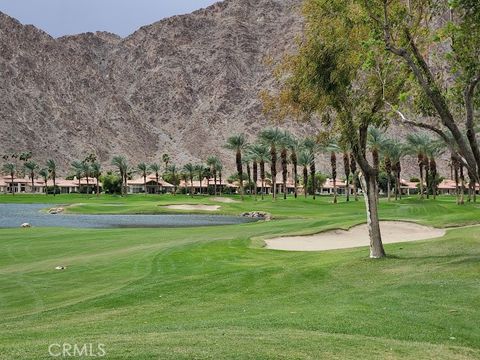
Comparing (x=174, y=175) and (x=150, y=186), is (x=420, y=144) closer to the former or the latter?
(x=174, y=175)

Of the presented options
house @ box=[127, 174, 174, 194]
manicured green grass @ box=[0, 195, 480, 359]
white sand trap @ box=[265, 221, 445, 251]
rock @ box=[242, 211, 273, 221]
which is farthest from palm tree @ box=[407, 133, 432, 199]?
house @ box=[127, 174, 174, 194]

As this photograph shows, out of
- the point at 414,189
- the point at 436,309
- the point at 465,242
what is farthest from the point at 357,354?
the point at 414,189

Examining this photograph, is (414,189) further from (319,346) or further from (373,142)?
(319,346)

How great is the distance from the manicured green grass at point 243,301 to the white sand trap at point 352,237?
2838 mm

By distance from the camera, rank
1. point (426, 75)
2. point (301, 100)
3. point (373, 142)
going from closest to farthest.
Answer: point (426, 75), point (301, 100), point (373, 142)

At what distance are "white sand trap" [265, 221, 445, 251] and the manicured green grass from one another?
2.84 metres

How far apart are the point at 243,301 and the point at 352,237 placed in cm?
1907

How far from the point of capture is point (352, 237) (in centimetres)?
3397

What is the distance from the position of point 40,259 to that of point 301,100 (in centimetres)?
1325

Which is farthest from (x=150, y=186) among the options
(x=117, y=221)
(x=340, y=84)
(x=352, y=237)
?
(x=340, y=84)

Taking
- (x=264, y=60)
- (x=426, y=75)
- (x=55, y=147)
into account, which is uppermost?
(x=55, y=147)

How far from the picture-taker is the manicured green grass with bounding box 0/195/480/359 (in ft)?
33.0

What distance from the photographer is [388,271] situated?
18.7 m

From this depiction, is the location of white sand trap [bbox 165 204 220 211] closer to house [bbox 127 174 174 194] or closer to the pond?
the pond
